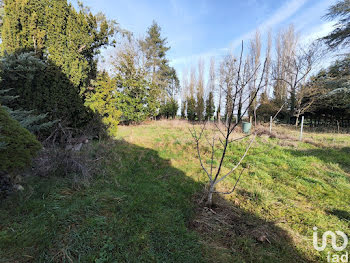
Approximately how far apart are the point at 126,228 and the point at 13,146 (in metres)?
1.96

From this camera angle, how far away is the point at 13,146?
207 centimetres

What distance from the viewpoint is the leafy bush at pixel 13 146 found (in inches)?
78.2

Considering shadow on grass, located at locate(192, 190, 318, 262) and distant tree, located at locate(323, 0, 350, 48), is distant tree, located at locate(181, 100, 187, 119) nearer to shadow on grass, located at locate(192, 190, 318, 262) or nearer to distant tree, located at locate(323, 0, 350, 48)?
distant tree, located at locate(323, 0, 350, 48)

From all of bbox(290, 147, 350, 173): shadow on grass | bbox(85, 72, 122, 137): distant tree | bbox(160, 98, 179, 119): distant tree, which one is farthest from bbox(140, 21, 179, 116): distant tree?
bbox(290, 147, 350, 173): shadow on grass

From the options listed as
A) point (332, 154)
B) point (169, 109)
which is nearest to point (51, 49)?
point (332, 154)

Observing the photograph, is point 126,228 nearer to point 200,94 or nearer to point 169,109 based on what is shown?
point 169,109

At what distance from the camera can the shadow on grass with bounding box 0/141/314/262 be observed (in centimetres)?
159

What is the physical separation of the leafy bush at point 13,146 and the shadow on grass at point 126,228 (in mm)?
542

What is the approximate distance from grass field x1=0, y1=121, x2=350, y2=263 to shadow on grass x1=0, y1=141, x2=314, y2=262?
0.01 meters

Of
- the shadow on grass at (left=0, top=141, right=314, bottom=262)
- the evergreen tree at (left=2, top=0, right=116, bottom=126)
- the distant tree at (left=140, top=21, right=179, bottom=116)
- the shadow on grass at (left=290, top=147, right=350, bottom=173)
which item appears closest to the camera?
the shadow on grass at (left=0, top=141, right=314, bottom=262)

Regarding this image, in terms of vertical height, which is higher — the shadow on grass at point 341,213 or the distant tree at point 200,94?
the distant tree at point 200,94

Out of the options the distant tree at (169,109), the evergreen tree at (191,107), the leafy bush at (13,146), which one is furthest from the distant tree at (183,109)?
the leafy bush at (13,146)

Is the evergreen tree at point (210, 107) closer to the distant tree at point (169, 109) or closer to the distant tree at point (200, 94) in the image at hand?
the distant tree at point (200, 94)

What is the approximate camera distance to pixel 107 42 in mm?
6195
